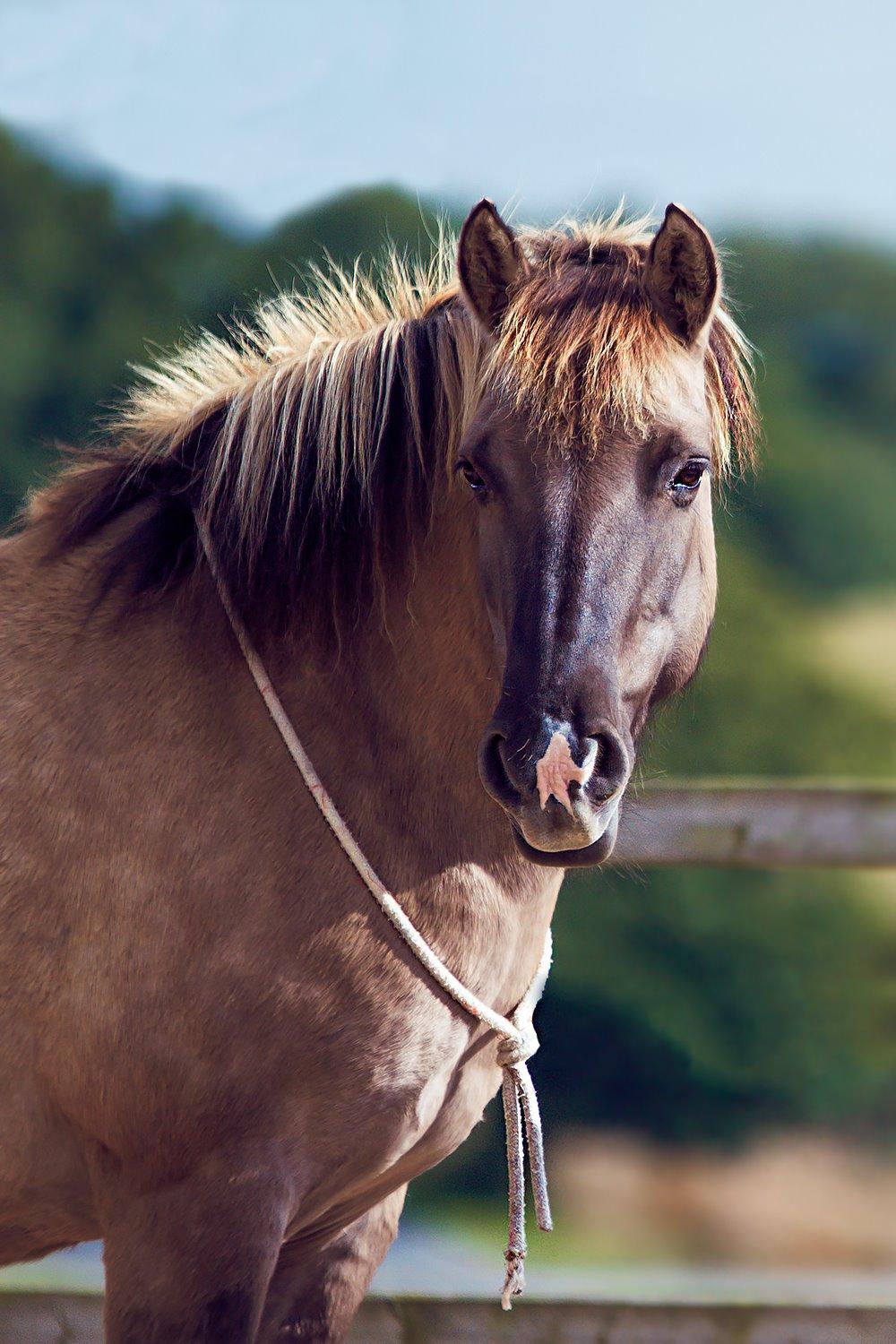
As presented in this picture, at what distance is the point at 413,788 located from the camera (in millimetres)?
1671

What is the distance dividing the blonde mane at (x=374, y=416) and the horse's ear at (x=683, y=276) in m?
0.03

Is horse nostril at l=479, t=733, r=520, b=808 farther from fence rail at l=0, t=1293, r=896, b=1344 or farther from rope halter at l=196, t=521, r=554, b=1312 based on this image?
fence rail at l=0, t=1293, r=896, b=1344

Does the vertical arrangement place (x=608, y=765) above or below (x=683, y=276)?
below

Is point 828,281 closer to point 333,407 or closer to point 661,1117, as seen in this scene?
point 661,1117

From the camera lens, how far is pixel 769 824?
2525 millimetres

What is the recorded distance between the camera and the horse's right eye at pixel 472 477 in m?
1.56

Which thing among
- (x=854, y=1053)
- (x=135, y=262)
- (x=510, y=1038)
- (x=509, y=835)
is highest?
(x=135, y=262)

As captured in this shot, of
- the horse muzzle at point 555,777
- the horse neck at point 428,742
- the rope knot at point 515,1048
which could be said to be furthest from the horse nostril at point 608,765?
the rope knot at point 515,1048

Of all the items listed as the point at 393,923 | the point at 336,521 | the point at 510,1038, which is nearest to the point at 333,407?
the point at 336,521

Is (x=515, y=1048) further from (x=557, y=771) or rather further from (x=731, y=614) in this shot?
(x=731, y=614)

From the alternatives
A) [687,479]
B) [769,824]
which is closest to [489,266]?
[687,479]

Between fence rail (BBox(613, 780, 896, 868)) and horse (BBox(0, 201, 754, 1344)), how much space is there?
2.46 ft

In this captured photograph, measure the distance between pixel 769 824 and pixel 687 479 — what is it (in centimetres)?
114

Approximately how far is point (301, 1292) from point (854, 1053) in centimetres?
268
